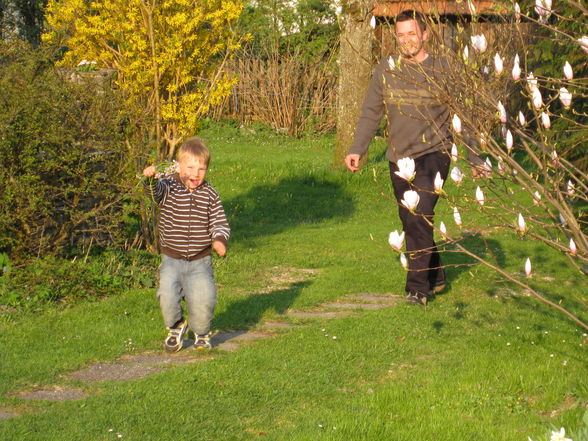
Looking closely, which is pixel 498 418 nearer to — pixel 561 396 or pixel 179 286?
pixel 561 396

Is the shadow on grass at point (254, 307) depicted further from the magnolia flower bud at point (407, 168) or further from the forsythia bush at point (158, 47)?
the magnolia flower bud at point (407, 168)

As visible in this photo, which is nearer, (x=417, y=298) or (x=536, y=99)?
(x=536, y=99)

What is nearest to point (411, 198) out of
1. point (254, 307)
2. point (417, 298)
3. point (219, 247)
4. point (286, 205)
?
point (219, 247)

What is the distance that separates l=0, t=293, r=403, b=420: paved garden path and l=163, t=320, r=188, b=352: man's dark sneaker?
0.05m

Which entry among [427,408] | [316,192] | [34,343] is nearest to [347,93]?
[316,192]

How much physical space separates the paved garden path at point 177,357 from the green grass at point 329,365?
0.10 meters

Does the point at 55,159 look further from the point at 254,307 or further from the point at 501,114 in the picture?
the point at 501,114

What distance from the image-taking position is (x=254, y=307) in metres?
7.85

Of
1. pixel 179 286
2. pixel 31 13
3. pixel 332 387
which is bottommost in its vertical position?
pixel 332 387

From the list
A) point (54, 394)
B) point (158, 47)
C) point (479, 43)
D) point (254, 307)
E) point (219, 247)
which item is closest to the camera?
point (479, 43)

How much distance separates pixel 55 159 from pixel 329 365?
3.30 metres

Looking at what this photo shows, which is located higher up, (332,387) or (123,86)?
(123,86)

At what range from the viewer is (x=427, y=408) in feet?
17.2

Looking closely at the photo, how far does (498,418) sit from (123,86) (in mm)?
5350
